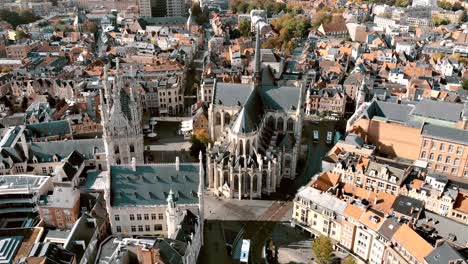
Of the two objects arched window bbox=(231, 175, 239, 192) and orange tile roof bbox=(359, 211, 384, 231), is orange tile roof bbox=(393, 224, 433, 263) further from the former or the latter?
arched window bbox=(231, 175, 239, 192)

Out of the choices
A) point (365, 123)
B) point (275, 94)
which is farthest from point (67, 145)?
point (365, 123)

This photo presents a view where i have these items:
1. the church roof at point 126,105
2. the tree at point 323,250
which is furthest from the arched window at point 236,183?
the church roof at point 126,105

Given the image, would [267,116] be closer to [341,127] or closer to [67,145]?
[341,127]

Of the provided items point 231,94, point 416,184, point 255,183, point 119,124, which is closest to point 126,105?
point 119,124

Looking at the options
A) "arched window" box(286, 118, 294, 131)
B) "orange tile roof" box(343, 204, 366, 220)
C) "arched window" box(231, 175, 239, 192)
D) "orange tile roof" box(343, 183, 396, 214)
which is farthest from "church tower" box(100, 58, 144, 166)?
"orange tile roof" box(343, 204, 366, 220)

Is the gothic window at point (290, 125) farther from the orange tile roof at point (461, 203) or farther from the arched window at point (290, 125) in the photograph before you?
the orange tile roof at point (461, 203)

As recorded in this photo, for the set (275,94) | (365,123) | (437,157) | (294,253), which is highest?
(275,94)

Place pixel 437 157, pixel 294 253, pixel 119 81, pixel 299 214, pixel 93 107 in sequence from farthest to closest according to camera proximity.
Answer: pixel 93 107
pixel 437 157
pixel 119 81
pixel 299 214
pixel 294 253
